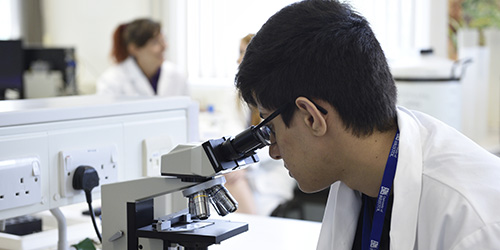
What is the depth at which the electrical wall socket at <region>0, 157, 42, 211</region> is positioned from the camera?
3.77 feet

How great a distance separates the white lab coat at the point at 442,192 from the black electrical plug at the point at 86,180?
0.65 metres

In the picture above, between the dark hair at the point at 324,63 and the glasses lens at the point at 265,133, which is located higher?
the dark hair at the point at 324,63

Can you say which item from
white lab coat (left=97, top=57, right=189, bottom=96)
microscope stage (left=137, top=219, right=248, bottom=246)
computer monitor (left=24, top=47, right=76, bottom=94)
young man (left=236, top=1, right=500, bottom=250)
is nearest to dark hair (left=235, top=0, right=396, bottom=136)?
young man (left=236, top=1, right=500, bottom=250)

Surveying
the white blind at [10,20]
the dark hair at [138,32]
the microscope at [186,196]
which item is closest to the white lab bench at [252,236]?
the microscope at [186,196]

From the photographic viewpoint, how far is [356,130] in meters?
0.99

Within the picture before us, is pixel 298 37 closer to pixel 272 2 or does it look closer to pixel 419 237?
pixel 419 237

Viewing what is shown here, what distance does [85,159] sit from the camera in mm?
1298

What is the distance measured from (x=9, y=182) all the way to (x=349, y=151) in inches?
25.2

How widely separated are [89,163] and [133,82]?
234cm

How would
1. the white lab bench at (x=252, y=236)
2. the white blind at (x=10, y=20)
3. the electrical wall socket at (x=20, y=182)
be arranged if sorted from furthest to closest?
the white blind at (x=10, y=20)
the white lab bench at (x=252, y=236)
the electrical wall socket at (x=20, y=182)

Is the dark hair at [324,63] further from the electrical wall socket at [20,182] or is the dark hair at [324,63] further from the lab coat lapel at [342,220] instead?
the electrical wall socket at [20,182]

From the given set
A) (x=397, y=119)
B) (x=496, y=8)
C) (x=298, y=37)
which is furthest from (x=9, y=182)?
(x=496, y=8)

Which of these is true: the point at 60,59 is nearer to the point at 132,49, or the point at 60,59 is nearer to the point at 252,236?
the point at 132,49

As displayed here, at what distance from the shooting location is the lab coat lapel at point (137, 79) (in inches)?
141
